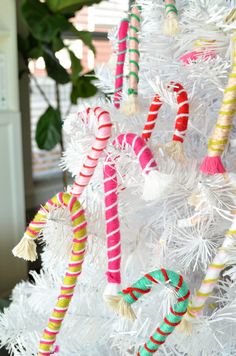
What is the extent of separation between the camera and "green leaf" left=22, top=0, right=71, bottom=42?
5.05ft

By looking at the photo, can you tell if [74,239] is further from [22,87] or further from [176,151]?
[22,87]

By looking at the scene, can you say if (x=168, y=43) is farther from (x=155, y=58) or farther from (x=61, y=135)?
(x=61, y=135)

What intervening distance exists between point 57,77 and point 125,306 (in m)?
1.50

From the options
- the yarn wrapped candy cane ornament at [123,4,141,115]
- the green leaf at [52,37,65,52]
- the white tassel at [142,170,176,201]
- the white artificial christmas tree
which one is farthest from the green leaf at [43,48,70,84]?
the white tassel at [142,170,176,201]

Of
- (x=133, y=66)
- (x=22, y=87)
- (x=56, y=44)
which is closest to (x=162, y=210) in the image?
(x=133, y=66)

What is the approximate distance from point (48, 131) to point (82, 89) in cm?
24

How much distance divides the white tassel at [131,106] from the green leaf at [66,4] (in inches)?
46.4

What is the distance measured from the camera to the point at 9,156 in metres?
1.59

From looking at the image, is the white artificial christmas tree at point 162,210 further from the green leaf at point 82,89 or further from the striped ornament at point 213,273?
the green leaf at point 82,89

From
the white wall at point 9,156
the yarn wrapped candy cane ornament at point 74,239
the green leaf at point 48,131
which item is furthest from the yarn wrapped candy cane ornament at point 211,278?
the green leaf at point 48,131

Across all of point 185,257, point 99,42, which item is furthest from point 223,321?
point 99,42

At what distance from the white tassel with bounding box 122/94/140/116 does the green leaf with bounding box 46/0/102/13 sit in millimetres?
1179

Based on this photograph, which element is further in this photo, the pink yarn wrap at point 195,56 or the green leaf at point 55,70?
the green leaf at point 55,70

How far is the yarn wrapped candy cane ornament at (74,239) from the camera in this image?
1.36 ft
